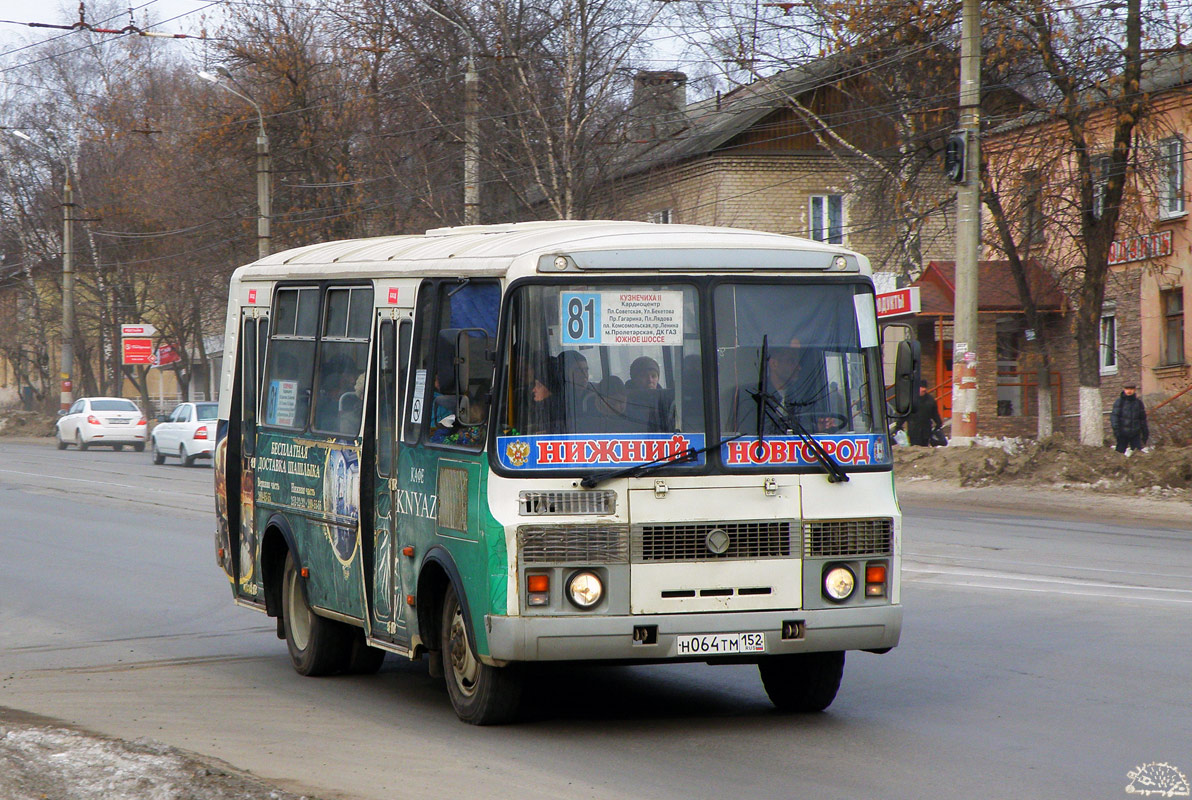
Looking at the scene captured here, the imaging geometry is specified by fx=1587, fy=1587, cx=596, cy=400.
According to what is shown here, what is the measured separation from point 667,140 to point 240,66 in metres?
15.5

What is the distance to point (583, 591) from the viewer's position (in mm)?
7141

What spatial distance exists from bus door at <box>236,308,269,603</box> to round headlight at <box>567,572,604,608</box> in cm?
372

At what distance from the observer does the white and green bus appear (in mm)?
7164

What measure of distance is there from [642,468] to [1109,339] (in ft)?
119

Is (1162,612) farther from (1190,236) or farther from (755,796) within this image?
(1190,236)

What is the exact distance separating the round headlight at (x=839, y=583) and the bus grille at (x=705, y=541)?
0.23 metres

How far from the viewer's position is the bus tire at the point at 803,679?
25.8ft

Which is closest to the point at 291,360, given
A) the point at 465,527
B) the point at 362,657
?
the point at 362,657

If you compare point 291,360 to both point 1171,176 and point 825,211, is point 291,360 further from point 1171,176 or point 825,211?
point 825,211

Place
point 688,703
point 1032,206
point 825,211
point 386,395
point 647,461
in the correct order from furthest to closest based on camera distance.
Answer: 1. point 825,211
2. point 1032,206
3. point 386,395
4. point 688,703
5. point 647,461

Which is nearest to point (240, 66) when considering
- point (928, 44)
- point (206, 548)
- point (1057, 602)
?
point (928, 44)

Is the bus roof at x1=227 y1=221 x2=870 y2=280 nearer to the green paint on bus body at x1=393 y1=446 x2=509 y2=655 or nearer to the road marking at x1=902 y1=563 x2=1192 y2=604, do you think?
the green paint on bus body at x1=393 y1=446 x2=509 y2=655

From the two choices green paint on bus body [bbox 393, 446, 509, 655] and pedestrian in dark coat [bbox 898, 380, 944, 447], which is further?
pedestrian in dark coat [bbox 898, 380, 944, 447]

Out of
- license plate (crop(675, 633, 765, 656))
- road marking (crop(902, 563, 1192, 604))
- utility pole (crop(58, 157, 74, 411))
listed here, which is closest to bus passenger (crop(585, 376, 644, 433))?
license plate (crop(675, 633, 765, 656))
